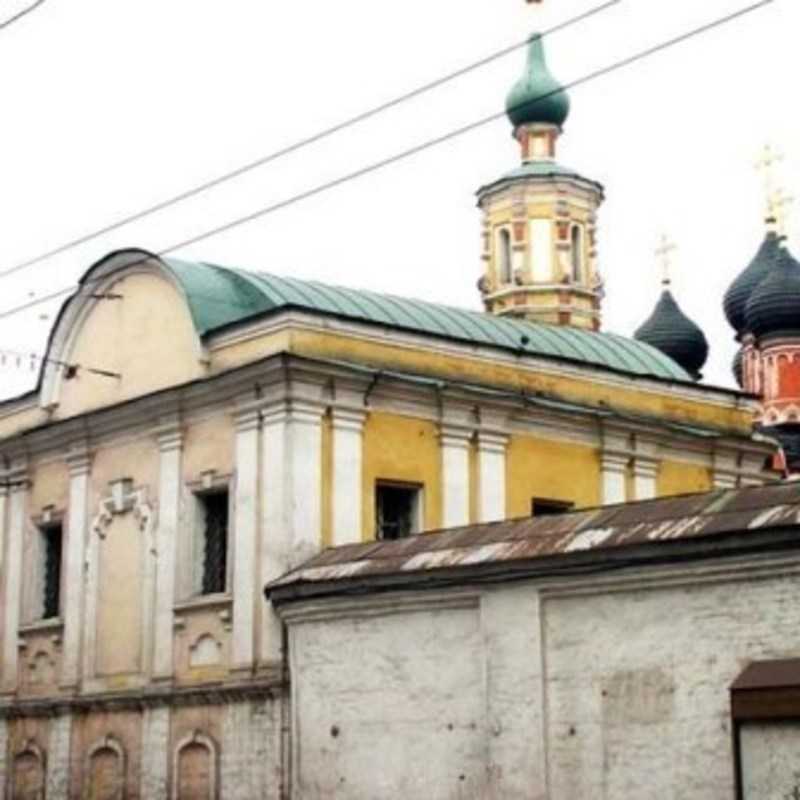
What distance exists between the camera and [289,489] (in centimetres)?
1995

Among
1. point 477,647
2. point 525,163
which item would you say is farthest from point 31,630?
point 525,163

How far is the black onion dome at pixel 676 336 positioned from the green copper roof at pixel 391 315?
23.0 metres

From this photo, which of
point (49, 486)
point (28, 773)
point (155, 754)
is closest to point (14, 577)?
point (49, 486)

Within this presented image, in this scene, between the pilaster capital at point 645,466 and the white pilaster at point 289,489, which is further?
the pilaster capital at point 645,466

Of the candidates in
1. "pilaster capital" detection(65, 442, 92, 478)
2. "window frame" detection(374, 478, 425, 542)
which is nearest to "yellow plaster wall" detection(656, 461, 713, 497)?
"window frame" detection(374, 478, 425, 542)

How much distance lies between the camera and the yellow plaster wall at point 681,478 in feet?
79.0

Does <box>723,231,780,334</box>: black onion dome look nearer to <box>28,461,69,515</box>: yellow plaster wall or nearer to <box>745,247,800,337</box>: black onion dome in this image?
<box>745,247,800,337</box>: black onion dome

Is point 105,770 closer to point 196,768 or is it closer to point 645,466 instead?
point 196,768

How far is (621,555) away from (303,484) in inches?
215

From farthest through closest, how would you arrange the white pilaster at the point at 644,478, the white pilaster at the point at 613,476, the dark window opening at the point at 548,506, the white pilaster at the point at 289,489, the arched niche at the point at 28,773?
the white pilaster at the point at 644,478 → the white pilaster at the point at 613,476 → the dark window opening at the point at 548,506 → the arched niche at the point at 28,773 → the white pilaster at the point at 289,489

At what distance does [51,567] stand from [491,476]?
20.0ft

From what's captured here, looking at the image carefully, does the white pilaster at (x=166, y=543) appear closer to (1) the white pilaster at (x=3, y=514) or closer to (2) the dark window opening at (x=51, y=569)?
(2) the dark window opening at (x=51, y=569)

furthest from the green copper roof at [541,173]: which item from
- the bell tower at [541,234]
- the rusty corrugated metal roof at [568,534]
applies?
the rusty corrugated metal roof at [568,534]

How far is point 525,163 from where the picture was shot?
42.8 meters
